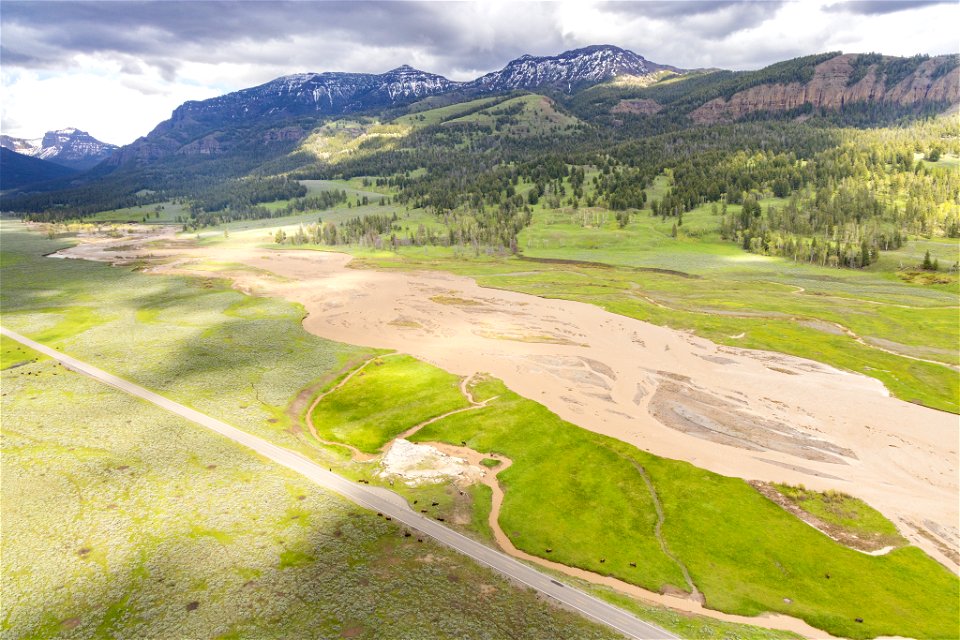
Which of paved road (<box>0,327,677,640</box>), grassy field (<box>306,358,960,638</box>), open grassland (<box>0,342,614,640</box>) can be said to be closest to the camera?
open grassland (<box>0,342,614,640</box>)

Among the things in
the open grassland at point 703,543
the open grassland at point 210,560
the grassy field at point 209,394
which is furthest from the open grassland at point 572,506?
the open grassland at point 210,560

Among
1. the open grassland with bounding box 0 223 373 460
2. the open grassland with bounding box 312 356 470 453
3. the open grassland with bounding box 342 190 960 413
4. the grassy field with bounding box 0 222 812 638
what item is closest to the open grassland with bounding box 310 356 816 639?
the grassy field with bounding box 0 222 812 638

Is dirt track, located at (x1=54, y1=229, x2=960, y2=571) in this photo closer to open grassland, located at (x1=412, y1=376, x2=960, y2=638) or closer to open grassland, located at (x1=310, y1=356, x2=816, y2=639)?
open grassland, located at (x1=412, y1=376, x2=960, y2=638)

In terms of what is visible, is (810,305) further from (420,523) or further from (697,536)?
(420,523)

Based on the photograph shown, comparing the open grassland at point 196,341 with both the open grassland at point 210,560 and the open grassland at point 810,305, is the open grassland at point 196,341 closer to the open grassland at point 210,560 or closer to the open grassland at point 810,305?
the open grassland at point 210,560

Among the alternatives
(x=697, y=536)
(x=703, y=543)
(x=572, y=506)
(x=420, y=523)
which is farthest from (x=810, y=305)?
(x=420, y=523)

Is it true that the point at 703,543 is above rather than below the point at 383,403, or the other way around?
below
